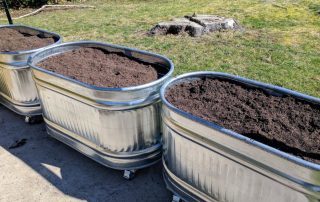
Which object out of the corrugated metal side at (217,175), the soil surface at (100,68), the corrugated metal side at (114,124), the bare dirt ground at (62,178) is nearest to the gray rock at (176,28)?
the soil surface at (100,68)

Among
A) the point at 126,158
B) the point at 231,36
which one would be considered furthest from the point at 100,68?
the point at 231,36

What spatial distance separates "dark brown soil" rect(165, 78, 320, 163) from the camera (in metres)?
2.60

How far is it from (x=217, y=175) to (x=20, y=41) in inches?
141

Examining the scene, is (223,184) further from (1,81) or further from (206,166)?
(1,81)

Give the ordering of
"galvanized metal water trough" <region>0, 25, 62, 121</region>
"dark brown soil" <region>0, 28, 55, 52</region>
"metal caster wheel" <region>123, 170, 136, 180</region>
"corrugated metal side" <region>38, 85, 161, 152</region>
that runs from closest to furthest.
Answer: "corrugated metal side" <region>38, 85, 161, 152</region>
"metal caster wheel" <region>123, 170, 136, 180</region>
"galvanized metal water trough" <region>0, 25, 62, 121</region>
"dark brown soil" <region>0, 28, 55, 52</region>

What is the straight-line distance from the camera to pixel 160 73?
12.4 feet

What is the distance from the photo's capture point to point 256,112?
117 inches

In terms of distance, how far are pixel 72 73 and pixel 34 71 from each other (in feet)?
1.49

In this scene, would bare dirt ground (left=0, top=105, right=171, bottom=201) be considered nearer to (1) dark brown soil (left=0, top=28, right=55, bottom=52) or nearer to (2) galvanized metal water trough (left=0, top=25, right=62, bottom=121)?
(2) galvanized metal water trough (left=0, top=25, right=62, bottom=121)

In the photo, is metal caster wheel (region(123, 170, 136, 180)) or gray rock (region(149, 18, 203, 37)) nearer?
metal caster wheel (region(123, 170, 136, 180))

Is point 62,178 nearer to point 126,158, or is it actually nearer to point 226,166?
point 126,158

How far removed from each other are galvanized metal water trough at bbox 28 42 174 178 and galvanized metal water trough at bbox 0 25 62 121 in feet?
1.28

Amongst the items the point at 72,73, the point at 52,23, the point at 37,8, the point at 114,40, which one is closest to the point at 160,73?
the point at 72,73

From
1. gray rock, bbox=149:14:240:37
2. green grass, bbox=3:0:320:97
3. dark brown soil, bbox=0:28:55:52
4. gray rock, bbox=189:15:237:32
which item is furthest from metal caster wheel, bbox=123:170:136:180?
gray rock, bbox=189:15:237:32
